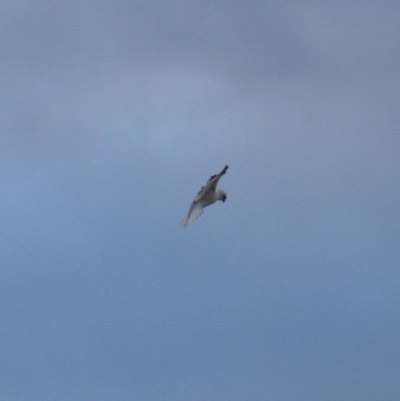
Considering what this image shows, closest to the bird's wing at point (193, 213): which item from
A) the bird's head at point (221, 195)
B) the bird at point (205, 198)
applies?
the bird at point (205, 198)

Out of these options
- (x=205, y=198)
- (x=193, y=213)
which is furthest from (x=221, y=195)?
(x=193, y=213)

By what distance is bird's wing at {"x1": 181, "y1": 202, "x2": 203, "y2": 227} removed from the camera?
61950mm

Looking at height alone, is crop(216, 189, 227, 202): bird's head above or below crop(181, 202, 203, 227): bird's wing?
above

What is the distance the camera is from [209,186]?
62.8m

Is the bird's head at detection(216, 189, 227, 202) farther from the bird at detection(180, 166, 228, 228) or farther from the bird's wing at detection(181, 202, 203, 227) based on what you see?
the bird's wing at detection(181, 202, 203, 227)

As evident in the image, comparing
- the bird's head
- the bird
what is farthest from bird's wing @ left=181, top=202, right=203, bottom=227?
the bird's head

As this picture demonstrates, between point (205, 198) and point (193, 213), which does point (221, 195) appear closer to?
point (205, 198)

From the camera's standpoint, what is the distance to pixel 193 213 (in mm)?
62625

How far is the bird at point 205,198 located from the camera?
205 ft

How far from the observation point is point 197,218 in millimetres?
62312

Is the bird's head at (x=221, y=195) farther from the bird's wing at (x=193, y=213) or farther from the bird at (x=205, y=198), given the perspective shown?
the bird's wing at (x=193, y=213)

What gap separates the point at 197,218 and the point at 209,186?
193 cm

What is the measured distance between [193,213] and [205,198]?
1317 millimetres

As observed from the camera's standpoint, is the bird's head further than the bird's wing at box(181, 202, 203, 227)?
Yes
